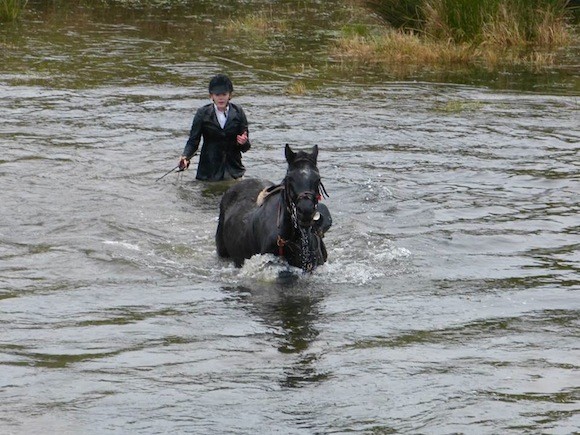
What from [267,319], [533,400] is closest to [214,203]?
[267,319]

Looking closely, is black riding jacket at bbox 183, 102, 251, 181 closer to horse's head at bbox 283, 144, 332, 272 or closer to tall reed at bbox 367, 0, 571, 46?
horse's head at bbox 283, 144, 332, 272

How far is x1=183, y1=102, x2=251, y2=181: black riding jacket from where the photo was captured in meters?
15.5

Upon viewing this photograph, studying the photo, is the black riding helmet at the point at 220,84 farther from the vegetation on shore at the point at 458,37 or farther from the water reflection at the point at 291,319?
the vegetation on shore at the point at 458,37

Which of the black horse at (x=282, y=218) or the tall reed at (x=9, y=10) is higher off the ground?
the tall reed at (x=9, y=10)

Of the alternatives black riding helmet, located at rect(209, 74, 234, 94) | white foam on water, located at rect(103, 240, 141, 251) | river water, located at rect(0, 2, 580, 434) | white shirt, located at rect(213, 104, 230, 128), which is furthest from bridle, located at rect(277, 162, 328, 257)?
white shirt, located at rect(213, 104, 230, 128)

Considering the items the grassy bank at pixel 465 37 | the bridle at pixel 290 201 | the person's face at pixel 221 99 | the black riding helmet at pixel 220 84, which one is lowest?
the bridle at pixel 290 201

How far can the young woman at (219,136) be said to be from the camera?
15.2 metres

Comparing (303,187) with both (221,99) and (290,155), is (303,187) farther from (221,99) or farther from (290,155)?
(221,99)

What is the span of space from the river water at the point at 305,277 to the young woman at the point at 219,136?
0.29m

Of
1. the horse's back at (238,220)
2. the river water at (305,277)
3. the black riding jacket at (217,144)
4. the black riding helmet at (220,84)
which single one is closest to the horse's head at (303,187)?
the river water at (305,277)

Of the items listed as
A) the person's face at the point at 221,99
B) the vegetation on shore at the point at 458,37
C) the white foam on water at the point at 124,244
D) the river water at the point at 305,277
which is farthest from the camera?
the vegetation on shore at the point at 458,37

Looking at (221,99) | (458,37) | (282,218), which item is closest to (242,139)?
(221,99)

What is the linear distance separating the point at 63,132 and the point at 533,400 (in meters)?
11.5

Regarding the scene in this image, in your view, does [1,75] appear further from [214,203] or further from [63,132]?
[214,203]
